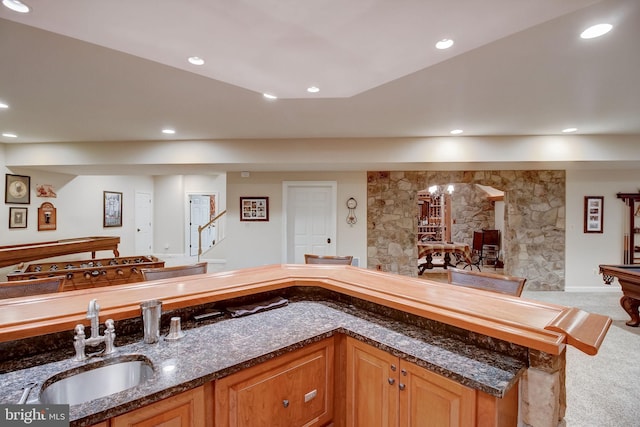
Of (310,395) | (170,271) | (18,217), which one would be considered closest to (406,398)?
(310,395)

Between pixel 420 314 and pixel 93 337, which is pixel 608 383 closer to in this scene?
pixel 420 314

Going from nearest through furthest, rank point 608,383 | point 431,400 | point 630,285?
1. point 431,400
2. point 608,383
3. point 630,285

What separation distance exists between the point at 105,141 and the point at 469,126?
17.6 ft

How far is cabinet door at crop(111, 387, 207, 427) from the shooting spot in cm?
94

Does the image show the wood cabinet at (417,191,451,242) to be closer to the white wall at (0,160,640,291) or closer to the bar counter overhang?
the white wall at (0,160,640,291)

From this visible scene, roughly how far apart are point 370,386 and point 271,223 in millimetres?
4295

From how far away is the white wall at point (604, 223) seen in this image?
5055mm

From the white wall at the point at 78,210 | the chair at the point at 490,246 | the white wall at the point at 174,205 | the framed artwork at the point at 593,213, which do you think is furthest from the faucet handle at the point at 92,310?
the chair at the point at 490,246

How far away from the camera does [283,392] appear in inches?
52.5

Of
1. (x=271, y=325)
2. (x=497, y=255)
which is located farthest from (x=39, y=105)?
(x=497, y=255)

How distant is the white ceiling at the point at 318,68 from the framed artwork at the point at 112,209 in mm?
2996

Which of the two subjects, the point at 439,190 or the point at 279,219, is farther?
the point at 439,190

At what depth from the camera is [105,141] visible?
4477 mm

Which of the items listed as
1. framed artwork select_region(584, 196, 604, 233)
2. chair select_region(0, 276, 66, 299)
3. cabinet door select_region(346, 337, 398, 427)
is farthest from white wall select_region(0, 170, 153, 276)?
framed artwork select_region(584, 196, 604, 233)
